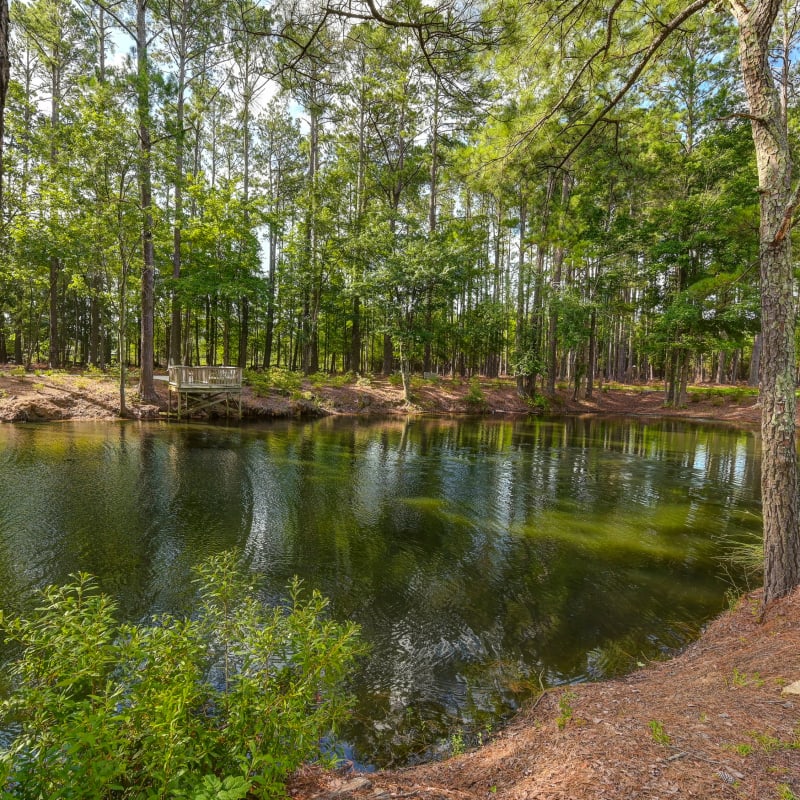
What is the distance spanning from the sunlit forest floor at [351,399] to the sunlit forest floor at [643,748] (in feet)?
62.4

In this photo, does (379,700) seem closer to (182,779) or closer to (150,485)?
(182,779)

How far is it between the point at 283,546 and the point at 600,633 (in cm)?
445

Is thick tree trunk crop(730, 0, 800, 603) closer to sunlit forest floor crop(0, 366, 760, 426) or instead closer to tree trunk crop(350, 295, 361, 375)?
sunlit forest floor crop(0, 366, 760, 426)

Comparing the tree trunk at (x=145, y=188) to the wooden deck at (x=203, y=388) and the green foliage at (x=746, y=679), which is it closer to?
the wooden deck at (x=203, y=388)

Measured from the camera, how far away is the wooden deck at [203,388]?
18.5 metres

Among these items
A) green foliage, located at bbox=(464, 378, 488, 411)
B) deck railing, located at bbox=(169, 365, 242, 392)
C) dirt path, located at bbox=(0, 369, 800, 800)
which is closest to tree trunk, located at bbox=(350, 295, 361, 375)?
green foliage, located at bbox=(464, 378, 488, 411)

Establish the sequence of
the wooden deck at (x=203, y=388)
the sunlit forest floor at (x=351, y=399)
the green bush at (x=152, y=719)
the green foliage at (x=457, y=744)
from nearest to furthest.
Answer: the green bush at (x=152, y=719)
the green foliage at (x=457, y=744)
the sunlit forest floor at (x=351, y=399)
the wooden deck at (x=203, y=388)

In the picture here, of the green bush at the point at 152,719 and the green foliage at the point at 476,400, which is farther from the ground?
the green foliage at the point at 476,400

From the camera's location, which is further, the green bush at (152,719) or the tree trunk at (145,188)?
the tree trunk at (145,188)

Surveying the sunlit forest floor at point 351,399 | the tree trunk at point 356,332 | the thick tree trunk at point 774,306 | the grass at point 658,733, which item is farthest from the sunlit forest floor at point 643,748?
the tree trunk at point 356,332

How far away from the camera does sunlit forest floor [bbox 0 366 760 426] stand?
17.5 m

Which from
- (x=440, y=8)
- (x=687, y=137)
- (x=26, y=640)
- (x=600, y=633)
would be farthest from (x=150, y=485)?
(x=687, y=137)

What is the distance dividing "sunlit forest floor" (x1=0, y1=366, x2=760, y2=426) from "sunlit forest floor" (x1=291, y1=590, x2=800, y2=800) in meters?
19.0

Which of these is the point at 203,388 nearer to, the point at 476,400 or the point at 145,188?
the point at 145,188
